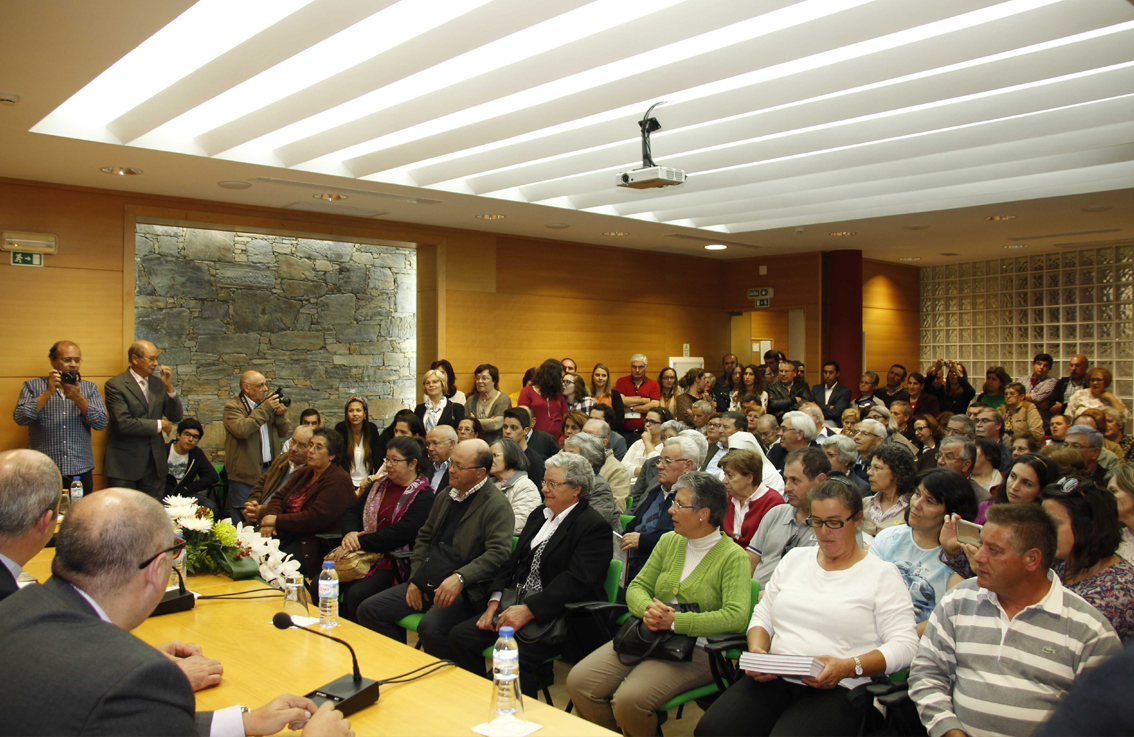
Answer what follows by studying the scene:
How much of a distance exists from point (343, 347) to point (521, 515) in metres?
4.98

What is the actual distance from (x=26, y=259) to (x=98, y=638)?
6242 millimetres

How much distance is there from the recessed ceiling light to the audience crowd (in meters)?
1.39

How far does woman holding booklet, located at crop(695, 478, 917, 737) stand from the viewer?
8.43ft

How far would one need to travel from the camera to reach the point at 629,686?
2.98 meters

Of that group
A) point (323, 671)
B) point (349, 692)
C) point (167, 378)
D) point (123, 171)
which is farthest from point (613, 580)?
point (123, 171)

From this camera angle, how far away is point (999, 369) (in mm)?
8438

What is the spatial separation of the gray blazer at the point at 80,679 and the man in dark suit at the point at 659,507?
287cm

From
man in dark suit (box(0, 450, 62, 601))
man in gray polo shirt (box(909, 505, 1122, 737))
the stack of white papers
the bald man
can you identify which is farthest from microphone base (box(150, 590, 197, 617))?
the bald man

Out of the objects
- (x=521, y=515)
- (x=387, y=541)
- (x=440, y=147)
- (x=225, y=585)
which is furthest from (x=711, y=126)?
(x=225, y=585)

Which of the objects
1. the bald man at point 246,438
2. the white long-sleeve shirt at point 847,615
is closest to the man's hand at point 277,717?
the white long-sleeve shirt at point 847,615

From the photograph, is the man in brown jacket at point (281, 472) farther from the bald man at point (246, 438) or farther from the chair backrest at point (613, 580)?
the chair backrest at point (613, 580)

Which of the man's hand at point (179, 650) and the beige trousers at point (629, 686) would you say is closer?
the man's hand at point (179, 650)

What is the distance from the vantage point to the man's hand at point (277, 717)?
77.0 inches

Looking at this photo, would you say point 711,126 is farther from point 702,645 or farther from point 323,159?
point 702,645
